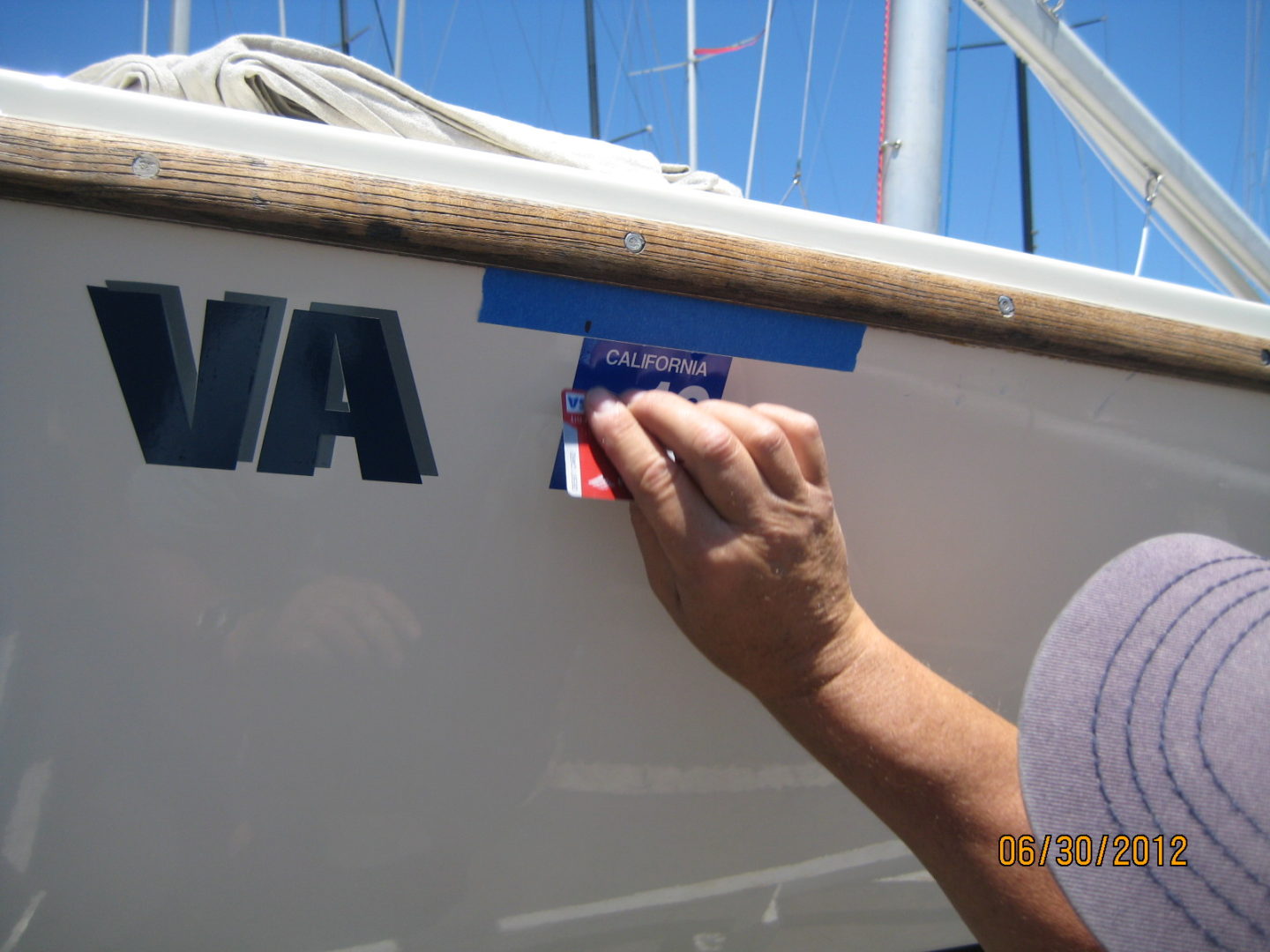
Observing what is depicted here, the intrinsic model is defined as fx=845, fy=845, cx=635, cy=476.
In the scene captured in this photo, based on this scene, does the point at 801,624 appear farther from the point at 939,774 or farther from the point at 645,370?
the point at 645,370

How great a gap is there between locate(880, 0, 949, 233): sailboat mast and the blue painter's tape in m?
1.24

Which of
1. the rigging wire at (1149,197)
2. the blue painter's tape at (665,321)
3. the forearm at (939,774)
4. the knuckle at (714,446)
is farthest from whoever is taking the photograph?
the rigging wire at (1149,197)

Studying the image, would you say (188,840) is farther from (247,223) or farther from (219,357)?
(247,223)

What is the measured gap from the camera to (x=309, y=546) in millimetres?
977

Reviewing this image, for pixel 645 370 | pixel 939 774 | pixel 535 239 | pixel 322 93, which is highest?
pixel 322 93

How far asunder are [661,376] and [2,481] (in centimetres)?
72

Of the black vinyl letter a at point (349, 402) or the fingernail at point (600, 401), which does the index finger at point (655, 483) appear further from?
the black vinyl letter a at point (349, 402)

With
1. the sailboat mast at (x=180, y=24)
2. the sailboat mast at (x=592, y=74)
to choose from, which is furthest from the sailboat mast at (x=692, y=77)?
the sailboat mast at (x=180, y=24)

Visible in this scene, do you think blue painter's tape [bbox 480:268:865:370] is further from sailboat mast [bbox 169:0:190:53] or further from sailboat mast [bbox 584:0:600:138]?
sailboat mast [bbox 584:0:600:138]

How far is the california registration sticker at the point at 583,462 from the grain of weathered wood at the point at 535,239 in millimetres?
156

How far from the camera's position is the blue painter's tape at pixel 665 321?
97cm

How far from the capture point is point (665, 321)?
1.02m

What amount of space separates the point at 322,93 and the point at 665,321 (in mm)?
582
